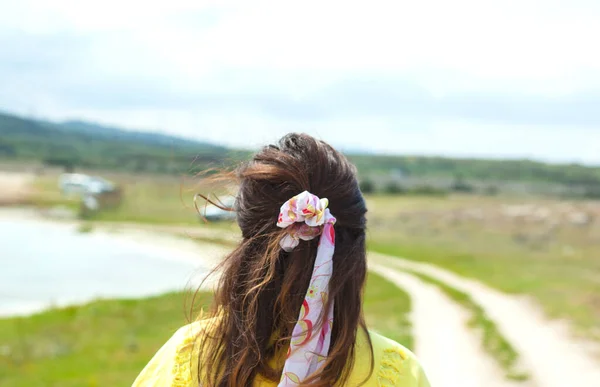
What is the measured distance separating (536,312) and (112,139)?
17664 cm

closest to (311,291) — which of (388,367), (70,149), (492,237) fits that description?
(388,367)

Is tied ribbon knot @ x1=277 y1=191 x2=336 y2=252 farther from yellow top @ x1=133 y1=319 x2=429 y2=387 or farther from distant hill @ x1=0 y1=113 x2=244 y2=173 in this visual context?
distant hill @ x1=0 y1=113 x2=244 y2=173

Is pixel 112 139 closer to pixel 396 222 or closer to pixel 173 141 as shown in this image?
pixel 396 222

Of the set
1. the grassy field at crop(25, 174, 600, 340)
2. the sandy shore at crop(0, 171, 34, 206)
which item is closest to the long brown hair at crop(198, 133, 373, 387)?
the grassy field at crop(25, 174, 600, 340)

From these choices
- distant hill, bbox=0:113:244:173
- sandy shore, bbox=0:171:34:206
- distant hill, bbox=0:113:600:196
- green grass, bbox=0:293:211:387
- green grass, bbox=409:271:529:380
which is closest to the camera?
green grass, bbox=409:271:529:380

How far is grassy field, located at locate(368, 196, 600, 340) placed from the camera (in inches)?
659

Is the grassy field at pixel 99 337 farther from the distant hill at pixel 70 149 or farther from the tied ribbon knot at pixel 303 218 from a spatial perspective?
the distant hill at pixel 70 149

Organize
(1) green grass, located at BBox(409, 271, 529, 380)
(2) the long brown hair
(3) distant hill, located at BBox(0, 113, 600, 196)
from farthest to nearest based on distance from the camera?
(3) distant hill, located at BBox(0, 113, 600, 196)
(1) green grass, located at BBox(409, 271, 529, 380)
(2) the long brown hair

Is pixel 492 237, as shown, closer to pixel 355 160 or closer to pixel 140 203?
pixel 140 203

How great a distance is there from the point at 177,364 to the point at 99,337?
13099mm

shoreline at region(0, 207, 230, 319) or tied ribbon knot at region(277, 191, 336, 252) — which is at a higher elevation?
tied ribbon knot at region(277, 191, 336, 252)

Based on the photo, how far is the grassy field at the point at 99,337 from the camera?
10.8 meters

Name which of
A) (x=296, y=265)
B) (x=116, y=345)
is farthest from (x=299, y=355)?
(x=116, y=345)

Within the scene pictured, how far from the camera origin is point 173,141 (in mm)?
3275
